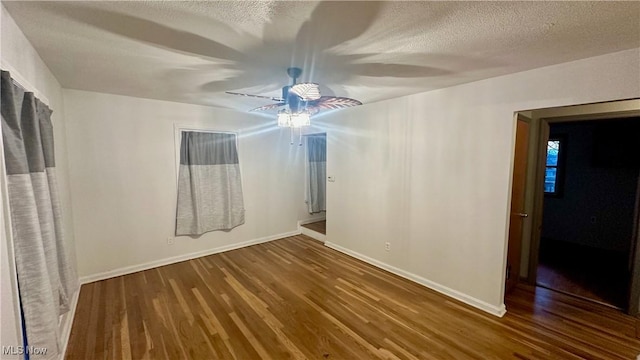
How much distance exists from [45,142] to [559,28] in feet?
11.6

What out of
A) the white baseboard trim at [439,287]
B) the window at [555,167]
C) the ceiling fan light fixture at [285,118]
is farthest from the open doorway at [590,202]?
the ceiling fan light fixture at [285,118]

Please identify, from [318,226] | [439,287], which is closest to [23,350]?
[439,287]

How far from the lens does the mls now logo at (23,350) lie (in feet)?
4.14

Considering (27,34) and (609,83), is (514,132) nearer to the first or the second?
(609,83)

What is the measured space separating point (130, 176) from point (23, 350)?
241 centimetres

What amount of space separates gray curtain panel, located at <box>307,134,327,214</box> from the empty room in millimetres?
711

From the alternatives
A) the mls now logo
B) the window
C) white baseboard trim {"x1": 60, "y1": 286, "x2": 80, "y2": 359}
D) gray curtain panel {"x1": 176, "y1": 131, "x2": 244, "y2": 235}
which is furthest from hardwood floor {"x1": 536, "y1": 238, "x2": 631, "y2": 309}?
white baseboard trim {"x1": 60, "y1": 286, "x2": 80, "y2": 359}

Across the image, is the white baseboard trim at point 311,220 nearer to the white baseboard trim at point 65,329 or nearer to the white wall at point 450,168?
the white wall at point 450,168

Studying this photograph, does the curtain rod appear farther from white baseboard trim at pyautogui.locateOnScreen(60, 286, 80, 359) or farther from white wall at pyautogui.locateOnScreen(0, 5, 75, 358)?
white baseboard trim at pyautogui.locateOnScreen(60, 286, 80, 359)

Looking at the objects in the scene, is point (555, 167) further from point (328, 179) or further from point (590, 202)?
point (328, 179)

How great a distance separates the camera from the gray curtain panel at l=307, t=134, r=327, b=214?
5494 mm

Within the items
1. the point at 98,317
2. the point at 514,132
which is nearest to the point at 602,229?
the point at 514,132

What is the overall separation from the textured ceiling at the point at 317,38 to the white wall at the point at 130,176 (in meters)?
0.71

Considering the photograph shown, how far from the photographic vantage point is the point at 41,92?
2.09 metres
